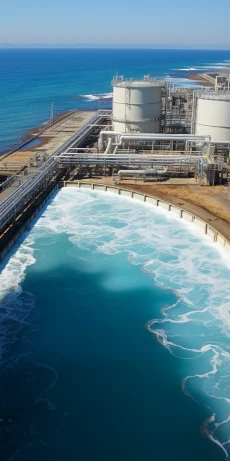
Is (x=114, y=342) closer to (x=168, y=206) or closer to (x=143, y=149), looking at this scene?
(x=168, y=206)

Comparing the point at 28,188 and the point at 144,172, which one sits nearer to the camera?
the point at 28,188

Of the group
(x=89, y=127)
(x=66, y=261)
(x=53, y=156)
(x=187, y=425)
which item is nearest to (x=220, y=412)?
(x=187, y=425)

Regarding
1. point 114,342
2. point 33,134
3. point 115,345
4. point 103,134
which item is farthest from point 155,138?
point 115,345

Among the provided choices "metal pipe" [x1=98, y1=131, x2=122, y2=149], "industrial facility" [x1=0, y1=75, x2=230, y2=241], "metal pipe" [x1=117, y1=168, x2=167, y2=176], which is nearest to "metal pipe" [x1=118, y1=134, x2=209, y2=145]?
"industrial facility" [x1=0, y1=75, x2=230, y2=241]

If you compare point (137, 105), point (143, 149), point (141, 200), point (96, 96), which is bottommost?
point (141, 200)

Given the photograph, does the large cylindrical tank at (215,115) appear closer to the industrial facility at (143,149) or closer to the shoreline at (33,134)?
the industrial facility at (143,149)

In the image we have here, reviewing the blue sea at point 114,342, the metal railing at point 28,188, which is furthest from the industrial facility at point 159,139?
the blue sea at point 114,342

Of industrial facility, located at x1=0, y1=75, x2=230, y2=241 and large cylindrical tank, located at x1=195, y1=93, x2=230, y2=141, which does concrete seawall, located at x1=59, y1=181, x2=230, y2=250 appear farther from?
large cylindrical tank, located at x1=195, y1=93, x2=230, y2=141
